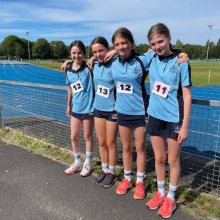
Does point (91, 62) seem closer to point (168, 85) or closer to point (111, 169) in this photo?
point (168, 85)

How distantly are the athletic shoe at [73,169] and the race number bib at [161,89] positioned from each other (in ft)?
6.53

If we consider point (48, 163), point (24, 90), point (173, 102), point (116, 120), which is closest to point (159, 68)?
point (173, 102)

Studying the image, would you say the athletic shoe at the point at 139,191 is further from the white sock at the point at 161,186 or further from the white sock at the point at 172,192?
the white sock at the point at 172,192

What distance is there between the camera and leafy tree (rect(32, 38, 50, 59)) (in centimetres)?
10106

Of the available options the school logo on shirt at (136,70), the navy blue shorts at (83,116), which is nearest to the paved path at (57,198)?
the navy blue shorts at (83,116)

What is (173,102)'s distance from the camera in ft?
10.9

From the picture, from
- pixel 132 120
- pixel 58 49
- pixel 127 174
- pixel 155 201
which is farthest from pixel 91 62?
pixel 58 49

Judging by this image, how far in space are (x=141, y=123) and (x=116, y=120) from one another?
0.37m

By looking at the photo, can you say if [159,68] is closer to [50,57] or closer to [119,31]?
[119,31]

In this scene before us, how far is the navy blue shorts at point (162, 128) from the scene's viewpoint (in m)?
3.34

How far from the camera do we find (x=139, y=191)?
3.93 metres

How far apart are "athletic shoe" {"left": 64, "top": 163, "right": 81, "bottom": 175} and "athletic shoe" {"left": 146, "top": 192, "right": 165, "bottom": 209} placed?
56.4 inches

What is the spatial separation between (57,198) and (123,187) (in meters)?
0.83

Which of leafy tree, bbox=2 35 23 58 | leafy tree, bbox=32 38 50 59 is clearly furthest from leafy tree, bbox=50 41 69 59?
leafy tree, bbox=2 35 23 58
